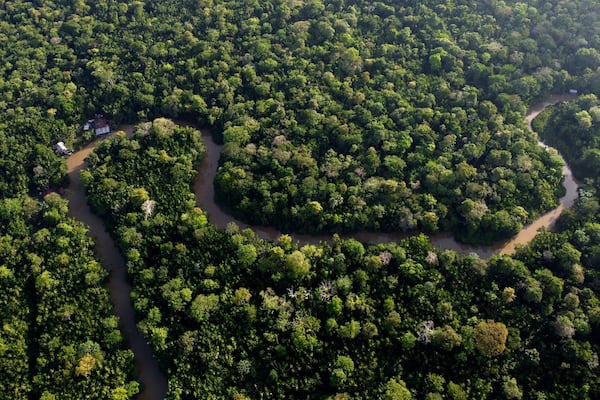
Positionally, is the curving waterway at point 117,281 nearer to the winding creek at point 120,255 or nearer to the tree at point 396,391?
the winding creek at point 120,255

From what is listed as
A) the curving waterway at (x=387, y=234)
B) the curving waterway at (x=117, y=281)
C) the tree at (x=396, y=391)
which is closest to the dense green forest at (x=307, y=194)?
the tree at (x=396, y=391)

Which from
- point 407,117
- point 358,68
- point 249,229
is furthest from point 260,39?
point 249,229

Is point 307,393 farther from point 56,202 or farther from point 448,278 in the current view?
point 56,202

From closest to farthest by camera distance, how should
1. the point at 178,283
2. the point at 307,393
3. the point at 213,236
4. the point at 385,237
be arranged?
the point at 307,393 < the point at 178,283 < the point at 213,236 < the point at 385,237

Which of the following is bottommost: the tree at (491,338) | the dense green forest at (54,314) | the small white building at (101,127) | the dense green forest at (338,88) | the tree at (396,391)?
the dense green forest at (54,314)

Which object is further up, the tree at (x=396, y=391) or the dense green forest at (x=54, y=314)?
the tree at (x=396, y=391)

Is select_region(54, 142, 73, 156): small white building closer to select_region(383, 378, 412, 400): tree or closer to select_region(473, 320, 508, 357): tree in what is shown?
select_region(383, 378, 412, 400): tree
